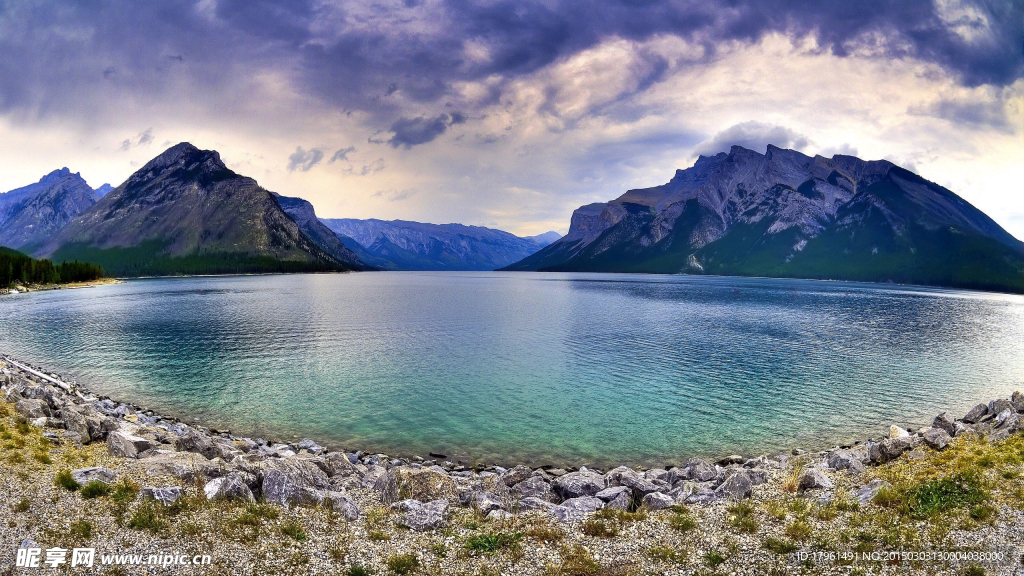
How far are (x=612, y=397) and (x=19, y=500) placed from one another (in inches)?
1704

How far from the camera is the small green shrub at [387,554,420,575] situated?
14828 millimetres

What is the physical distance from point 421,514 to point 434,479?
4028 mm

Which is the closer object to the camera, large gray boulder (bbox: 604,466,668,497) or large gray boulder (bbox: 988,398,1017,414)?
large gray boulder (bbox: 604,466,668,497)

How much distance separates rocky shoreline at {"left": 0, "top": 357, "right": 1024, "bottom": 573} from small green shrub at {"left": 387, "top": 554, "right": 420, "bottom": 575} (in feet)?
5.05

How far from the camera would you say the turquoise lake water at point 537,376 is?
3891 cm

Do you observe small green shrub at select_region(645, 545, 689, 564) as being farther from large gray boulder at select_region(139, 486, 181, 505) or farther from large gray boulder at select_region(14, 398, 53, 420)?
large gray boulder at select_region(14, 398, 53, 420)

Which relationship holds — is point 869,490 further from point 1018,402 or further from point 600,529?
point 1018,402

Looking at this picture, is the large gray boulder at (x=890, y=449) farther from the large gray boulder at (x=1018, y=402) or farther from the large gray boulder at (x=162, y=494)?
the large gray boulder at (x=162, y=494)

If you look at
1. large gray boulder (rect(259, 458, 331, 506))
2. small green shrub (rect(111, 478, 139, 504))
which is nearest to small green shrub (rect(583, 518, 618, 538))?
large gray boulder (rect(259, 458, 331, 506))

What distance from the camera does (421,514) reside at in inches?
723

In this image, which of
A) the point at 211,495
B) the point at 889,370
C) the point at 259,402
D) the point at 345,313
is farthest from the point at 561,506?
the point at 345,313

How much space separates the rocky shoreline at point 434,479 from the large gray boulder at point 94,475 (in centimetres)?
4

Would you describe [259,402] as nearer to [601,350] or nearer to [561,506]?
[561,506]

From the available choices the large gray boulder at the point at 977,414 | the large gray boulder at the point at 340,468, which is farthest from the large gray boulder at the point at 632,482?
the large gray boulder at the point at 977,414
